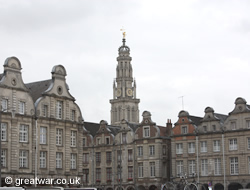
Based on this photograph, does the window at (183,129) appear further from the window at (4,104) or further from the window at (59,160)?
the window at (4,104)

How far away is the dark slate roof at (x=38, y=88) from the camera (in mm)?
57562

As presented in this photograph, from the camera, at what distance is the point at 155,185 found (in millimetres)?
71125

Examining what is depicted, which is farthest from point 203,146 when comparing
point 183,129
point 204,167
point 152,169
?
point 152,169

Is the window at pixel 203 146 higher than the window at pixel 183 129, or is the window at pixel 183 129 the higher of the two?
the window at pixel 183 129

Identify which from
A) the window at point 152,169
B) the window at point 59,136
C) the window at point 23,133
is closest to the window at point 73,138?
the window at point 59,136

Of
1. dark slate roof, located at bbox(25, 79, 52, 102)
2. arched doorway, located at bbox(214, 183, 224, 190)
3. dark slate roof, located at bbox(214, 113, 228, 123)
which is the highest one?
dark slate roof, located at bbox(25, 79, 52, 102)

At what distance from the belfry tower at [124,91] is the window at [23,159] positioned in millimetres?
57768

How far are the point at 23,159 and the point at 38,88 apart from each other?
888cm

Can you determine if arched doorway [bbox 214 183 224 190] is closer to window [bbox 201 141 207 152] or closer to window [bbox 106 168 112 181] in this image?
window [bbox 201 141 207 152]

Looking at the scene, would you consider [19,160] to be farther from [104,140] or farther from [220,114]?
[220,114]

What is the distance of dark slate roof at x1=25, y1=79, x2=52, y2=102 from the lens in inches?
2266

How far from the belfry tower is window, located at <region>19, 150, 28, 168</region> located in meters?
57.8

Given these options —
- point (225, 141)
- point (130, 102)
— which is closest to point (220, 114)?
point (225, 141)

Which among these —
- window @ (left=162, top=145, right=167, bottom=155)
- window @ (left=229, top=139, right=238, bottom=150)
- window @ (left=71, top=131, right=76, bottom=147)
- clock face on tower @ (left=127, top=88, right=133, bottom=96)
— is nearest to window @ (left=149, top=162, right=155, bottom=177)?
window @ (left=162, top=145, right=167, bottom=155)
